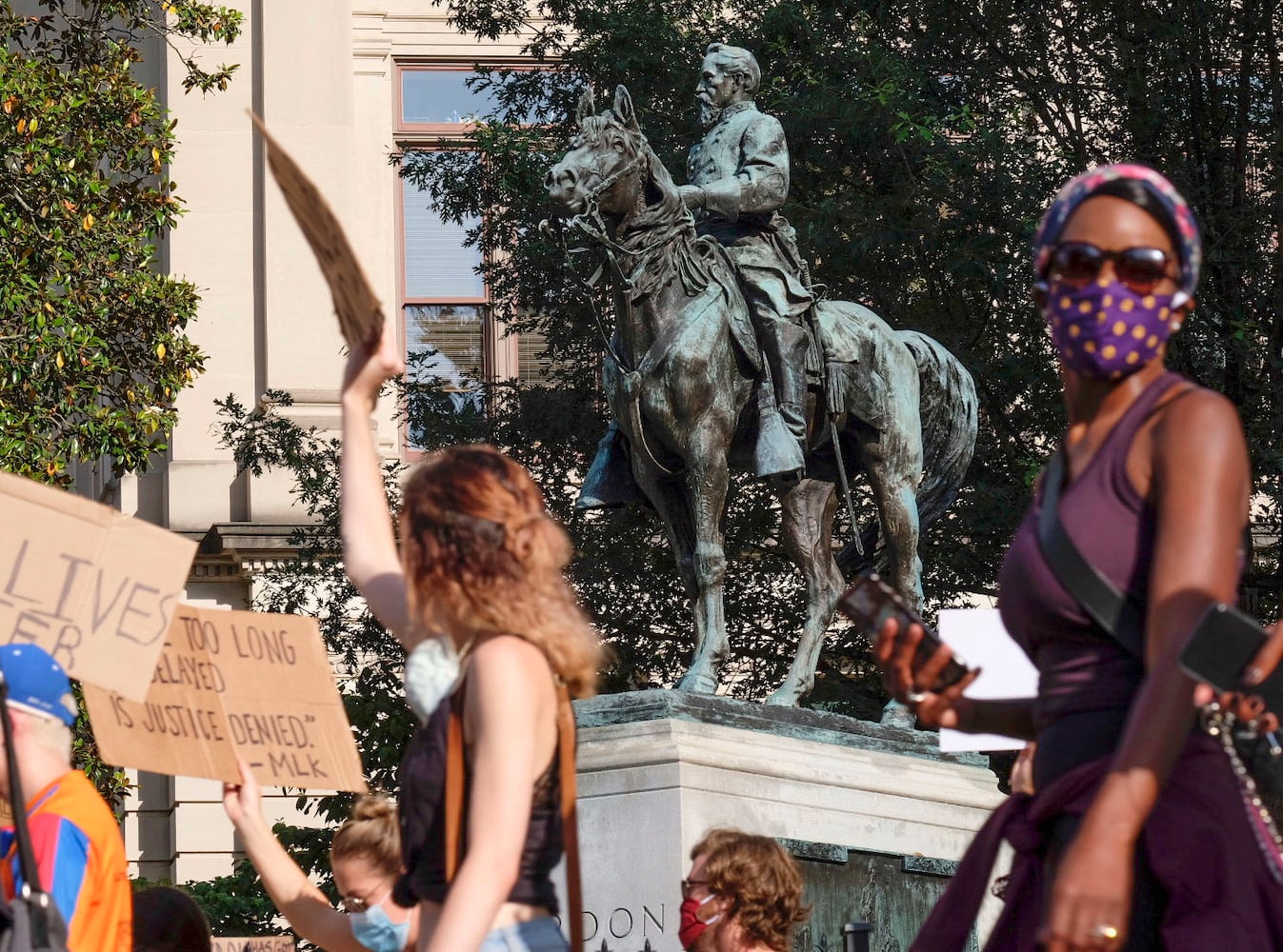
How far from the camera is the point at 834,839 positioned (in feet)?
33.4

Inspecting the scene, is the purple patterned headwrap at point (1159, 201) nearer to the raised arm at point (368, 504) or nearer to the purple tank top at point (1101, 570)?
the purple tank top at point (1101, 570)

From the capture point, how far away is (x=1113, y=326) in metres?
3.01

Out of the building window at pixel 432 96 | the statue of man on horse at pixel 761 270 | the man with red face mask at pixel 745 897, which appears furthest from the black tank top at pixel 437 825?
the building window at pixel 432 96

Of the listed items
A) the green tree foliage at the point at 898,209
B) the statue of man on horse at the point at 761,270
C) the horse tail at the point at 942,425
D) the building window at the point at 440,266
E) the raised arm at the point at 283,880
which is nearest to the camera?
the raised arm at the point at 283,880

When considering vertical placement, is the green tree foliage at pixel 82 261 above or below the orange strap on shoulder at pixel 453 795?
above

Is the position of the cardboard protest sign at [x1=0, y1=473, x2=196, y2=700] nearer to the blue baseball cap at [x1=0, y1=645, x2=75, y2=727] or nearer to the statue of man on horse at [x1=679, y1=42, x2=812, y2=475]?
the blue baseball cap at [x1=0, y1=645, x2=75, y2=727]

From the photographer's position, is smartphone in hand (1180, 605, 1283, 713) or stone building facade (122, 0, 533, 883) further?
stone building facade (122, 0, 533, 883)

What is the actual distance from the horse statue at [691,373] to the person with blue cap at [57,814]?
662cm

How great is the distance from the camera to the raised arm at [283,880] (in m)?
4.18

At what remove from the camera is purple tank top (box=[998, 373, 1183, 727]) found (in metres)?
2.89

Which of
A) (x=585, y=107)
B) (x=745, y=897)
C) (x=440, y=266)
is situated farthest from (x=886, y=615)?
(x=440, y=266)

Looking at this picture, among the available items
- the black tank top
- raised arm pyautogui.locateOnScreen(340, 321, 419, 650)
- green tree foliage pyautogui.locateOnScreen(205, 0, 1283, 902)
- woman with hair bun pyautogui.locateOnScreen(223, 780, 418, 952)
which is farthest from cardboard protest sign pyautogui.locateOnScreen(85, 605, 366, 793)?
green tree foliage pyautogui.locateOnScreen(205, 0, 1283, 902)

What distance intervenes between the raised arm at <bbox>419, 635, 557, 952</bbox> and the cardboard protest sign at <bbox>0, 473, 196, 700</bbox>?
1246 millimetres

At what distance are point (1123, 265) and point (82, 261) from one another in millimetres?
12625
